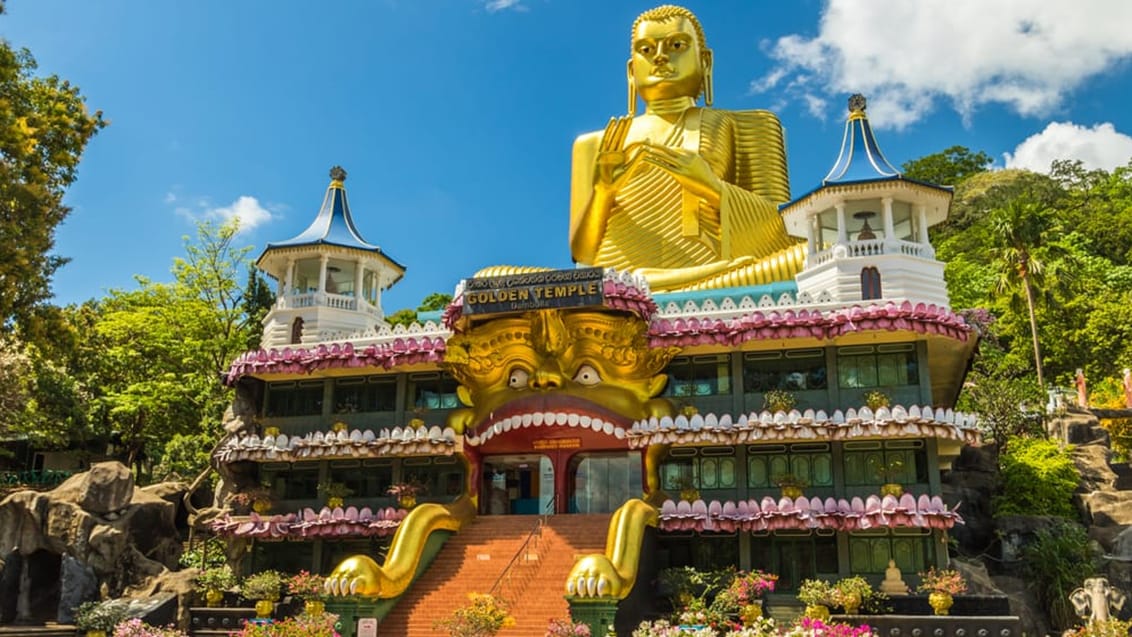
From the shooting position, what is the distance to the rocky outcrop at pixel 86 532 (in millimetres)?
24109

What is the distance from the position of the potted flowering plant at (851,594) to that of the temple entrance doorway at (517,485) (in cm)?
776

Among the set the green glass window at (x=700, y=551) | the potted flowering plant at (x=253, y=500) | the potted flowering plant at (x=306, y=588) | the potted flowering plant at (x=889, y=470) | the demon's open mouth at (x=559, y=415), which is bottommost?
the potted flowering plant at (x=306, y=588)

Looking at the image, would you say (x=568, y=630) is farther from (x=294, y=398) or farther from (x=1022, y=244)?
(x=1022, y=244)

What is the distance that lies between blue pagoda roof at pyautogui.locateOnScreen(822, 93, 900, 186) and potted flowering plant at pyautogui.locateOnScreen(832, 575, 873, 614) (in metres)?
10.1

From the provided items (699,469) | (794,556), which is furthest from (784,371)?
(794,556)

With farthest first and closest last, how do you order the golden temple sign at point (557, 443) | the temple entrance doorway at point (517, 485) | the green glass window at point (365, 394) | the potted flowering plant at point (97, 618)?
the green glass window at point (365, 394), the temple entrance doorway at point (517, 485), the golden temple sign at point (557, 443), the potted flowering plant at point (97, 618)

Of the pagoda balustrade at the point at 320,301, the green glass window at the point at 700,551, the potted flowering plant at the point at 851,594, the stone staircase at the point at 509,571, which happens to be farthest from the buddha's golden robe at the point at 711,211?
the potted flowering plant at the point at 851,594

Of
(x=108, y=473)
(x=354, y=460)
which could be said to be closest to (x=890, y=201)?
(x=354, y=460)

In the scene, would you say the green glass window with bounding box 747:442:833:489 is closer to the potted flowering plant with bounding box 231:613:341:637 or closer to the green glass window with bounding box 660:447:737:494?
the green glass window with bounding box 660:447:737:494

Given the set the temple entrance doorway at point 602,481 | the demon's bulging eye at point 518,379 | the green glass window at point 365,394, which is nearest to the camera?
the demon's bulging eye at point 518,379

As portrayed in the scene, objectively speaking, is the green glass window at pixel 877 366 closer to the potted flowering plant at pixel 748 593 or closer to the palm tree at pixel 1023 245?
the potted flowering plant at pixel 748 593

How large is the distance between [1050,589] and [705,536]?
8724 millimetres

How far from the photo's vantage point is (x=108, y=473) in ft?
82.0

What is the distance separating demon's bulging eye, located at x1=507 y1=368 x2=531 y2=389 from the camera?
24.0 metres
